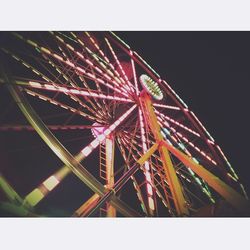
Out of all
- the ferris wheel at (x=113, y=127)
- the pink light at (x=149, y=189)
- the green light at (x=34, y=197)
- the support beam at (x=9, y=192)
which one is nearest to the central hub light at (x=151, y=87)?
the ferris wheel at (x=113, y=127)

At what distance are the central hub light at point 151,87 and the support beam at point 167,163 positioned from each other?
14cm

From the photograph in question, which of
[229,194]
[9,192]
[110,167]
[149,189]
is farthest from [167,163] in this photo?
[9,192]

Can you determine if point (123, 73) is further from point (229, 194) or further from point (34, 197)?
point (34, 197)

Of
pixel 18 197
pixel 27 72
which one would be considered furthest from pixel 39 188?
pixel 27 72

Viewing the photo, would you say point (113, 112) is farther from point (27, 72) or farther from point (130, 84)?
point (27, 72)

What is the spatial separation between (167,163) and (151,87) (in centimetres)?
212

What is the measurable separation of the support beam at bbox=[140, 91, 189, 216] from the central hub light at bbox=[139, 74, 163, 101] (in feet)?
0.47

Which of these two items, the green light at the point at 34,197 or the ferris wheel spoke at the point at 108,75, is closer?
the green light at the point at 34,197

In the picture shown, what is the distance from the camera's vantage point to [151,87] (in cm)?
569

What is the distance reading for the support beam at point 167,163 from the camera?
3.46 m

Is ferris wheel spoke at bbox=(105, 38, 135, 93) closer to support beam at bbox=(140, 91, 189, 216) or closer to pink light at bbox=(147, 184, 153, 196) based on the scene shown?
support beam at bbox=(140, 91, 189, 216)

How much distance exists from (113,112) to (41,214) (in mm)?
3283

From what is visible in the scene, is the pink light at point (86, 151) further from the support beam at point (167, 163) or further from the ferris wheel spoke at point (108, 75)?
the ferris wheel spoke at point (108, 75)

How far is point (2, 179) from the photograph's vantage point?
96.3 inches
